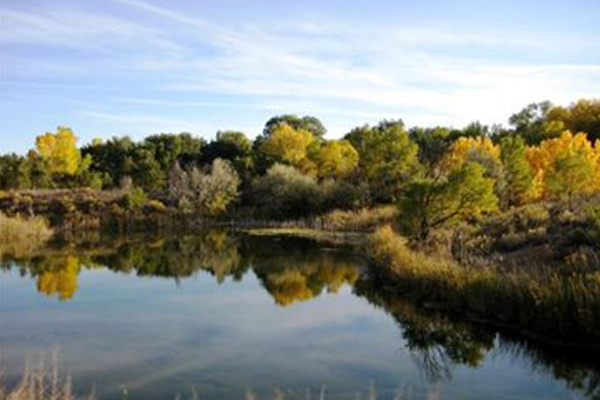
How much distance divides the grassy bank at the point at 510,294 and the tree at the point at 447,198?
4.28 m

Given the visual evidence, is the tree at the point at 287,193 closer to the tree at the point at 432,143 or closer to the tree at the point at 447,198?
the tree at the point at 432,143

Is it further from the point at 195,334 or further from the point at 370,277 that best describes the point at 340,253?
the point at 195,334

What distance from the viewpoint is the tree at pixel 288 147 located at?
64.2 m

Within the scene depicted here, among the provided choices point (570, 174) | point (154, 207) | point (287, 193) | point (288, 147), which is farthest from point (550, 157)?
point (154, 207)

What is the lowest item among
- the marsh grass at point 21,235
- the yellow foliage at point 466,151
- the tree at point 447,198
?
the marsh grass at point 21,235

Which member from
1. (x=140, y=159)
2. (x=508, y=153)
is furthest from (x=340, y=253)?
(x=140, y=159)

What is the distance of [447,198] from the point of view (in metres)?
25.5

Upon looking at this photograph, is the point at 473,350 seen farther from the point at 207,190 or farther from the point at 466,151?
the point at 207,190

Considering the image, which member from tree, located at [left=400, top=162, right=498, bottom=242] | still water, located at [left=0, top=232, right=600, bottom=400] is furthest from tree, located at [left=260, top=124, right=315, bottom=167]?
tree, located at [left=400, top=162, right=498, bottom=242]

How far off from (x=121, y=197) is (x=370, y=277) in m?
36.7

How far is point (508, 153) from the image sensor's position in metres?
45.0

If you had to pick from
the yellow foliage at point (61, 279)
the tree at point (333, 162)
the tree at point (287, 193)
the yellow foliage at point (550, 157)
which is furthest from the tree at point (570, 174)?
the yellow foliage at point (61, 279)

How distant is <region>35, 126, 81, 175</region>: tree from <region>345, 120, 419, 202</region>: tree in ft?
100

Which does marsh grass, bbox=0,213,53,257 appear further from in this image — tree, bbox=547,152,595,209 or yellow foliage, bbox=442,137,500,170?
tree, bbox=547,152,595,209
